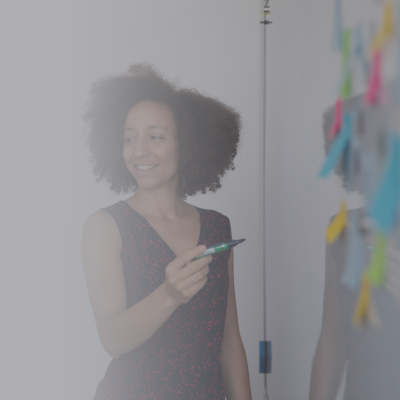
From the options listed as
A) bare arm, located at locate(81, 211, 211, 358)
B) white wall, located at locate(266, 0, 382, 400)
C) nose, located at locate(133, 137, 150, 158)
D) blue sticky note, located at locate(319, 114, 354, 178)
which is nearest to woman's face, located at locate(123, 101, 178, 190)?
nose, located at locate(133, 137, 150, 158)

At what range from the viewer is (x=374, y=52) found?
0.30 meters

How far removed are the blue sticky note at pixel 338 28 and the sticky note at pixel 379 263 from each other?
7.9 inches

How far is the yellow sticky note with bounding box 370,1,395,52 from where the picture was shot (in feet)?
0.90

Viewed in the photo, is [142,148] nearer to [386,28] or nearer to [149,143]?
[149,143]

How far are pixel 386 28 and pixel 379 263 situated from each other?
0.56ft

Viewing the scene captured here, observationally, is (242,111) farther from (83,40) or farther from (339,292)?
(339,292)

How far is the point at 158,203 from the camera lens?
822 millimetres

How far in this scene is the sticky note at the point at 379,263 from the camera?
0.92 ft

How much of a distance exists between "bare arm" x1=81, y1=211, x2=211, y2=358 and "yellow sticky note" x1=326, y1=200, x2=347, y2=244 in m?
0.30

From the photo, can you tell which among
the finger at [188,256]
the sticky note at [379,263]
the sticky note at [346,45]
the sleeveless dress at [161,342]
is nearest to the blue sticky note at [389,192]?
the sticky note at [379,263]

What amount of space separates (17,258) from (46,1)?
552 mm

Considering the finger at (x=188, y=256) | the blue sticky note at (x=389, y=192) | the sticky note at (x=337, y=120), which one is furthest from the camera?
the finger at (x=188, y=256)

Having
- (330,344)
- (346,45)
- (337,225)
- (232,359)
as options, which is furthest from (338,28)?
(232,359)

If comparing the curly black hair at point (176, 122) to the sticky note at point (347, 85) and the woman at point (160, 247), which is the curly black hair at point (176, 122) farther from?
the sticky note at point (347, 85)
